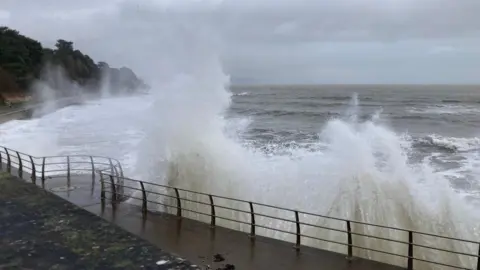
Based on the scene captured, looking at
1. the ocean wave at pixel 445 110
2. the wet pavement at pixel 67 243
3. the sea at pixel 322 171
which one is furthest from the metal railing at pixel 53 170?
the ocean wave at pixel 445 110

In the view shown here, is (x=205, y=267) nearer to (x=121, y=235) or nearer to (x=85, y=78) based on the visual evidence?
(x=121, y=235)

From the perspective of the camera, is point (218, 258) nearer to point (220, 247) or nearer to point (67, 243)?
point (220, 247)

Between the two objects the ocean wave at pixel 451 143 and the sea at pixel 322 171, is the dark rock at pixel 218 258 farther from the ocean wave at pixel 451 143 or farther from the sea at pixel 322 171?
the ocean wave at pixel 451 143

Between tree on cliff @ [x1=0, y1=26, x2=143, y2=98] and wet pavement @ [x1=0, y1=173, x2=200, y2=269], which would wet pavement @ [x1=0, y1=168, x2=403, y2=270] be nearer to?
wet pavement @ [x1=0, y1=173, x2=200, y2=269]

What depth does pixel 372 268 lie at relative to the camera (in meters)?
8.10

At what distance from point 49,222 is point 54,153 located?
63.7ft

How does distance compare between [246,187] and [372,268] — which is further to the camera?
[246,187]

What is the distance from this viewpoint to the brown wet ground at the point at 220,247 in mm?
8273

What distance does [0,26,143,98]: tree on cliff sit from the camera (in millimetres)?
85000

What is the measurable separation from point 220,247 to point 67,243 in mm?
3557

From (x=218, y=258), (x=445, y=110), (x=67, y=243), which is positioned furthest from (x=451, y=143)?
(x=445, y=110)

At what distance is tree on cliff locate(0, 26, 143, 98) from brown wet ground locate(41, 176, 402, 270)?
68313 millimetres

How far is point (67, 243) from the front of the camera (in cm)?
631

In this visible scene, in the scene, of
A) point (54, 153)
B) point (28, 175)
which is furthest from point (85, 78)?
point (28, 175)
